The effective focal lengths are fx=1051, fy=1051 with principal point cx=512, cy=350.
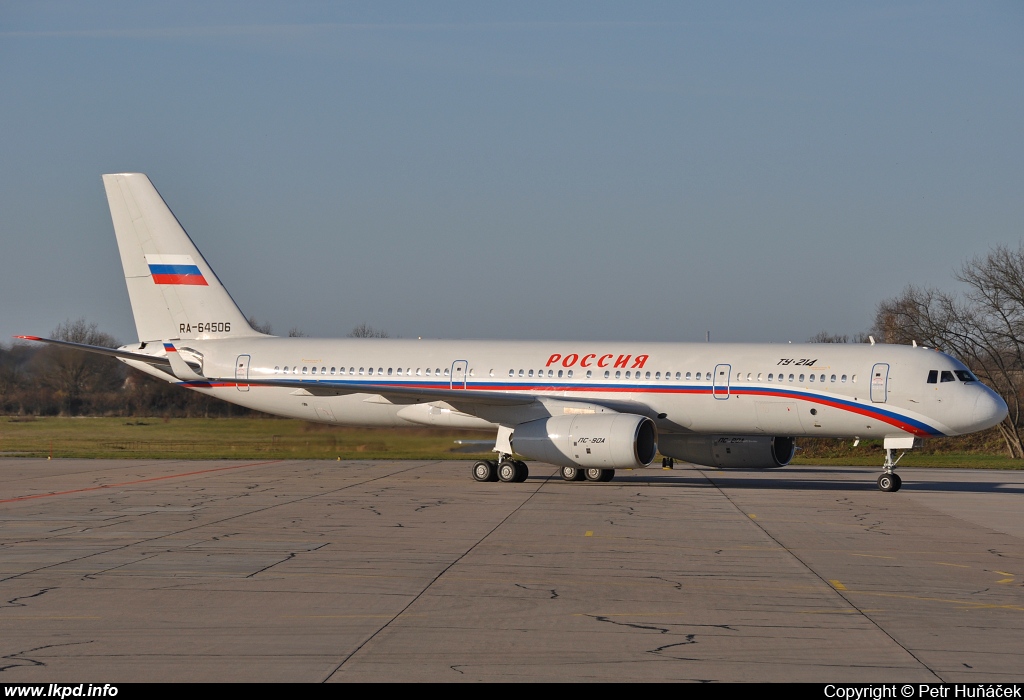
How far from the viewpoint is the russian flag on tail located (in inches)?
1229

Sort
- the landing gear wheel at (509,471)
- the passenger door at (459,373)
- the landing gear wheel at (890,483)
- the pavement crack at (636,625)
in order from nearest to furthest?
1. the pavement crack at (636,625)
2. the landing gear wheel at (890,483)
3. the landing gear wheel at (509,471)
4. the passenger door at (459,373)

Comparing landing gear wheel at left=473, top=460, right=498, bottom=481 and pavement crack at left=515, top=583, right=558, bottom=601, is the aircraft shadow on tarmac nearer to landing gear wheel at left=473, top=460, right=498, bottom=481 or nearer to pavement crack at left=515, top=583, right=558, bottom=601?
landing gear wheel at left=473, top=460, right=498, bottom=481

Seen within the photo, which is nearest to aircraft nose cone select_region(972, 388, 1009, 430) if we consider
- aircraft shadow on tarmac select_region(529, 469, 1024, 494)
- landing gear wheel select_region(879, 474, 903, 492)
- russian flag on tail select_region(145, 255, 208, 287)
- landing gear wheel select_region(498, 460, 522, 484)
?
landing gear wheel select_region(879, 474, 903, 492)

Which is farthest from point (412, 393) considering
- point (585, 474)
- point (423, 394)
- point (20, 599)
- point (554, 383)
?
point (20, 599)

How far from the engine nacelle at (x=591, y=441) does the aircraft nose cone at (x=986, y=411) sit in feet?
23.9

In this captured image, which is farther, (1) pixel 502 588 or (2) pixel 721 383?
(2) pixel 721 383

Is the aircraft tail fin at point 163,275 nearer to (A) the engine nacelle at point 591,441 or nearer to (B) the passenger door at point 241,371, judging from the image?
(B) the passenger door at point 241,371

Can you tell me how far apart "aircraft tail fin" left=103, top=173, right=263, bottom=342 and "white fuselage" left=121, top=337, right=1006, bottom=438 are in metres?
0.84

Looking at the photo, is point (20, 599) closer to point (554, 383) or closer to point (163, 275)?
point (554, 383)

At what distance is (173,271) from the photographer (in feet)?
102

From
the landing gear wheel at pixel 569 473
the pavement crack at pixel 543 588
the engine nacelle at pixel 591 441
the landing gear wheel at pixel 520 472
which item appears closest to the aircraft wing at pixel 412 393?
the engine nacelle at pixel 591 441

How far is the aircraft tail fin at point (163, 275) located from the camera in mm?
31141

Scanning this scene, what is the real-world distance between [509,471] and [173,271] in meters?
12.4

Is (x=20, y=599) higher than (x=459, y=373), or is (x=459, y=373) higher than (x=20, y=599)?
(x=459, y=373)
